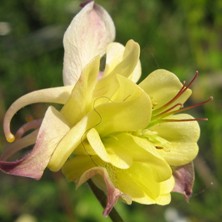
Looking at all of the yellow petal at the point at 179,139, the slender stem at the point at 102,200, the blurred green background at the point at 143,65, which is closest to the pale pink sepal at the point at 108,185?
the slender stem at the point at 102,200

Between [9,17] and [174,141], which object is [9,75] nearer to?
[9,17]

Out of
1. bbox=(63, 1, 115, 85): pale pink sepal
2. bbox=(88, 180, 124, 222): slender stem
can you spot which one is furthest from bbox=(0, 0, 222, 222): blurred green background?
bbox=(88, 180, 124, 222): slender stem

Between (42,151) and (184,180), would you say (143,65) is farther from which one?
(42,151)

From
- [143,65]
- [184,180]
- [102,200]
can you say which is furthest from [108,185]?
[143,65]

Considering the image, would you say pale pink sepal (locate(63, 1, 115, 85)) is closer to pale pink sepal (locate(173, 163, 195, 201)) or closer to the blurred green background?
Result: pale pink sepal (locate(173, 163, 195, 201))

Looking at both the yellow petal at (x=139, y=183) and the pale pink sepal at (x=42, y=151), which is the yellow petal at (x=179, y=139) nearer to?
the yellow petal at (x=139, y=183)

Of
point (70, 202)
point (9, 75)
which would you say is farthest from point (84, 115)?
point (9, 75)
